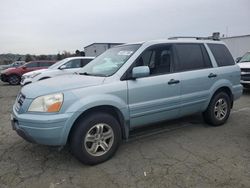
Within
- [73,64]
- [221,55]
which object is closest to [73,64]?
[73,64]

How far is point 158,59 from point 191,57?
2.74 ft

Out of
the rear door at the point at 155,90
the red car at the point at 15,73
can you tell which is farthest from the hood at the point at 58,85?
the red car at the point at 15,73

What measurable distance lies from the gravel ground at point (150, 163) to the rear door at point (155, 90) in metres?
0.52

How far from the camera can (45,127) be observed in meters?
3.31

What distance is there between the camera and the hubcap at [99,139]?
11.9 ft

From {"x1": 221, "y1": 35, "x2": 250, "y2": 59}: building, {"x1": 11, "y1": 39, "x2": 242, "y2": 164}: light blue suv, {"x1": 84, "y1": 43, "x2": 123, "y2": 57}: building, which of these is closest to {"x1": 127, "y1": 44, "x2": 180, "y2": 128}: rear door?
{"x1": 11, "y1": 39, "x2": 242, "y2": 164}: light blue suv

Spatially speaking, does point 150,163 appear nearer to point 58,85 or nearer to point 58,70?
point 58,85

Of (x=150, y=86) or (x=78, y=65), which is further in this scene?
(x=78, y=65)

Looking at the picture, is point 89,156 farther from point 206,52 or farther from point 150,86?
point 206,52

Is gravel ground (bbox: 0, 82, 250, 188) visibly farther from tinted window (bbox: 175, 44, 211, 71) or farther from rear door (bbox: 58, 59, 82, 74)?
rear door (bbox: 58, 59, 82, 74)

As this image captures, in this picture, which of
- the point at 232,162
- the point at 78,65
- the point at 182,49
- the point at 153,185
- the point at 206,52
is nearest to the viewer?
the point at 153,185

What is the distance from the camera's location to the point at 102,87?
146 inches

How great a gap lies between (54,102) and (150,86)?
159 cm

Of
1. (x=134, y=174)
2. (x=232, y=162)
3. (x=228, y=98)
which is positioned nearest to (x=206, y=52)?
(x=228, y=98)
